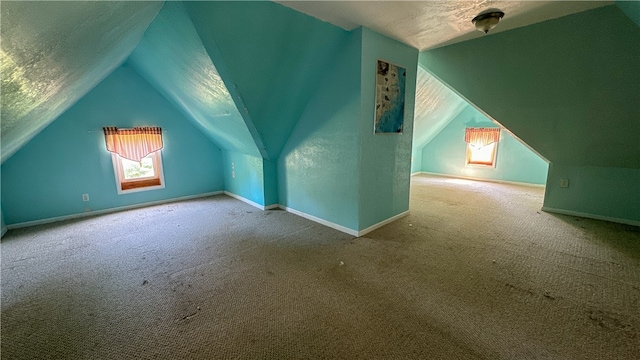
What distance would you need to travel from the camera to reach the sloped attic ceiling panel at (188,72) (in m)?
2.06

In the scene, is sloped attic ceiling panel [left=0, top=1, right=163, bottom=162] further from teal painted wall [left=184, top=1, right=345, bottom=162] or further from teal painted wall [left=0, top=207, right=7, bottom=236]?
teal painted wall [left=0, top=207, right=7, bottom=236]

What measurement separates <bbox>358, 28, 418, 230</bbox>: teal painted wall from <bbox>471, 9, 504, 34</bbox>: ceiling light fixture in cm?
88

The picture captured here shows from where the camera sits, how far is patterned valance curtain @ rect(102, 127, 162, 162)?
3848 mm

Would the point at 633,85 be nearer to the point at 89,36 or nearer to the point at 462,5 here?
the point at 462,5

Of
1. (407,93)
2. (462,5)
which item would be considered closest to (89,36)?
(462,5)

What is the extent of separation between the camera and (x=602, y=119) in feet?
9.16

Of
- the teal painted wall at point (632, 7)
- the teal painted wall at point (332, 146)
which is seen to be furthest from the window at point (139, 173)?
the teal painted wall at point (632, 7)

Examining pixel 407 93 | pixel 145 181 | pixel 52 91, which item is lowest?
pixel 145 181

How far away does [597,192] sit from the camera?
11.2ft

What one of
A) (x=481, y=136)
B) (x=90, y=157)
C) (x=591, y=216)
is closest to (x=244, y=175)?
(x=90, y=157)

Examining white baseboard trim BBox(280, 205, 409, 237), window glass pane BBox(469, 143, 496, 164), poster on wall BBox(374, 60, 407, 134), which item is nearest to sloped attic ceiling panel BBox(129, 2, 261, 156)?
white baseboard trim BBox(280, 205, 409, 237)

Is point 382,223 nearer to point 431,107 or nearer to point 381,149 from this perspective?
point 381,149

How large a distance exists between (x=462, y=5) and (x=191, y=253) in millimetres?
3330

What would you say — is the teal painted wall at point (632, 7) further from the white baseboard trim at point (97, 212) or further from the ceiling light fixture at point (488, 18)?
the white baseboard trim at point (97, 212)
